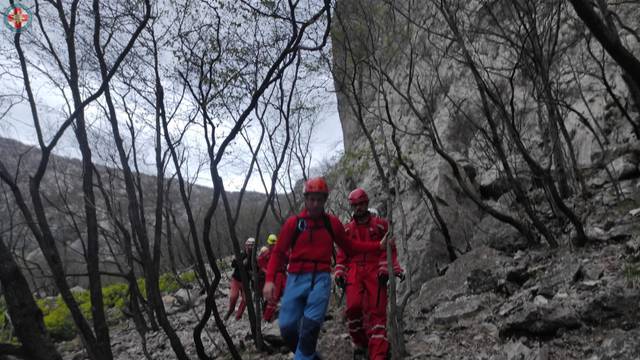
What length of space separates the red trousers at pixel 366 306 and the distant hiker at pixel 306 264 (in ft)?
2.79

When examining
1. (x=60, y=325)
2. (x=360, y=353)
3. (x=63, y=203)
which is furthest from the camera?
(x=60, y=325)

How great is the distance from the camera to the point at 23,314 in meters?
3.17

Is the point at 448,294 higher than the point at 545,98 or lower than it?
lower

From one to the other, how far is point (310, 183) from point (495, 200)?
9366 millimetres

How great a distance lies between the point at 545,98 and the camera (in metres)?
7.19

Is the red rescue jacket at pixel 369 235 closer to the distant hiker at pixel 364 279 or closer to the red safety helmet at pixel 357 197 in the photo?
the distant hiker at pixel 364 279

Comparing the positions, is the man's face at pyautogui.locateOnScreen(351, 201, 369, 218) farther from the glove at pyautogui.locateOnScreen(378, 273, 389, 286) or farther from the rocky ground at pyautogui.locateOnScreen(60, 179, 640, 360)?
the rocky ground at pyautogui.locateOnScreen(60, 179, 640, 360)

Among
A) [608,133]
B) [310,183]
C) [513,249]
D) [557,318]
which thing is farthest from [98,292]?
[608,133]

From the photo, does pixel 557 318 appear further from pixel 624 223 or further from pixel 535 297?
pixel 624 223

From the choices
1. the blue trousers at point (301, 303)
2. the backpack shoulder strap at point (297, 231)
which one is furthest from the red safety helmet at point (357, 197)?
the blue trousers at point (301, 303)

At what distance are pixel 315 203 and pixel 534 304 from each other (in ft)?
8.17

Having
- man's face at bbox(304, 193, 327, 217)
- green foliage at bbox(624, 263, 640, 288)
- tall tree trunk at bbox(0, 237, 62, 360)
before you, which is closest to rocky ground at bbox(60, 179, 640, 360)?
green foliage at bbox(624, 263, 640, 288)

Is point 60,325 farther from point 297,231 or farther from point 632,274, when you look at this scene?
point 632,274

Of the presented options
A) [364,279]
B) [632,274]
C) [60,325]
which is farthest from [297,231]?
[60,325]
